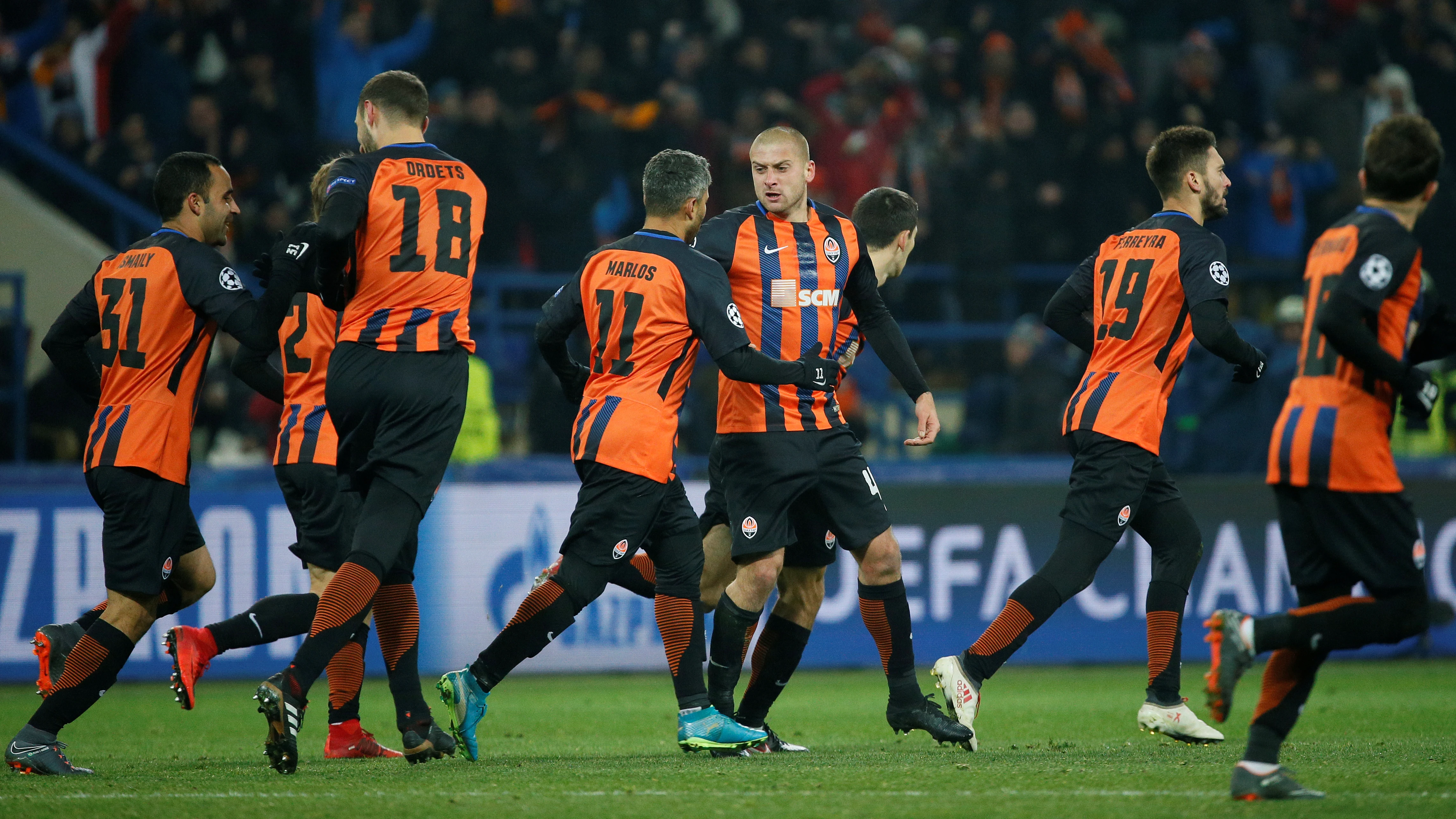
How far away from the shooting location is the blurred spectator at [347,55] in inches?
577

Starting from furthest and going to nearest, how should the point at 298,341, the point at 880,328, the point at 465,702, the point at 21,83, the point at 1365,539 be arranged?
the point at 21,83, the point at 298,341, the point at 880,328, the point at 465,702, the point at 1365,539

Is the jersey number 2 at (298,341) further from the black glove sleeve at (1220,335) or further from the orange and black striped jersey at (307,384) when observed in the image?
the black glove sleeve at (1220,335)

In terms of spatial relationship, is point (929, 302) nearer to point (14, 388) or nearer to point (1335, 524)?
point (14, 388)

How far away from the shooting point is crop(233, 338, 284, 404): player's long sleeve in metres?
6.49

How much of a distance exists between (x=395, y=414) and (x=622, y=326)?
3.06 ft

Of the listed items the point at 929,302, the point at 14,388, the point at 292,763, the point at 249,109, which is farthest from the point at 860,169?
the point at 292,763

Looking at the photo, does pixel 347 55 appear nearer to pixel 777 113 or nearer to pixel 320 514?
pixel 777 113

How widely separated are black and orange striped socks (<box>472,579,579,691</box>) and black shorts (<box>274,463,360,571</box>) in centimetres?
107

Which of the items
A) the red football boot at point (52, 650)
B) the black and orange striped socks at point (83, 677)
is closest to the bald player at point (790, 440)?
the black and orange striped socks at point (83, 677)

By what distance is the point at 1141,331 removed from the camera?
6449mm

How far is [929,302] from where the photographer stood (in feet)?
48.0

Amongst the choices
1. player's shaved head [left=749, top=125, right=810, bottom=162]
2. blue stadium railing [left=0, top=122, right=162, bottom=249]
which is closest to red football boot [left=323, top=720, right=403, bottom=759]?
player's shaved head [left=749, top=125, right=810, bottom=162]

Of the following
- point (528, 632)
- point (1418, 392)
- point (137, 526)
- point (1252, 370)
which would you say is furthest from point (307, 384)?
point (1418, 392)

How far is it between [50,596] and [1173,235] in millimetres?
7697
